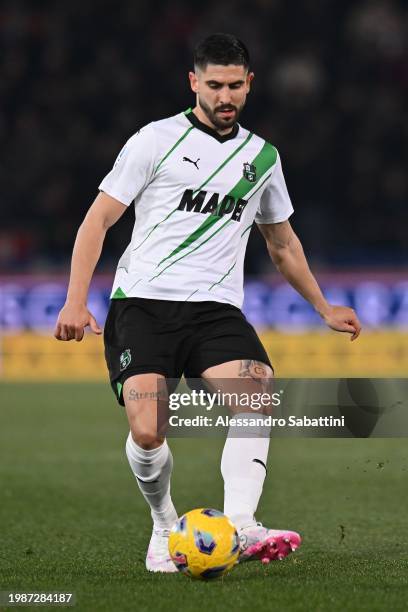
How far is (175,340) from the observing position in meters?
4.71

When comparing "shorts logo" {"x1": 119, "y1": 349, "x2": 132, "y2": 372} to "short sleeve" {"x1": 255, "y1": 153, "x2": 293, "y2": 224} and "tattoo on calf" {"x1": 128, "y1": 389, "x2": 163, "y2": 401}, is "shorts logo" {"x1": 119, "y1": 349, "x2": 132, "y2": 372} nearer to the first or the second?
"tattoo on calf" {"x1": 128, "y1": 389, "x2": 163, "y2": 401}

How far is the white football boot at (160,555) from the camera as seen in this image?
15.8 ft

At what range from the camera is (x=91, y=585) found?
4387 mm

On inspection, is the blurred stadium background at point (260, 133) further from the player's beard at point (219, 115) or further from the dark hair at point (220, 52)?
the dark hair at point (220, 52)

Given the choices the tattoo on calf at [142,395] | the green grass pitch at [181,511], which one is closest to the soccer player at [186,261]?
the tattoo on calf at [142,395]

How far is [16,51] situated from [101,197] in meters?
13.4

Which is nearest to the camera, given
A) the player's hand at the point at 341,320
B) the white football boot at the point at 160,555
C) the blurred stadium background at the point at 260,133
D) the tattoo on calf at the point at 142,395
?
the tattoo on calf at the point at 142,395

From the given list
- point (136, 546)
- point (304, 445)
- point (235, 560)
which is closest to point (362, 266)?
point (304, 445)

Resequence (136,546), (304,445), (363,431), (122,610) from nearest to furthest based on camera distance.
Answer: (122,610), (136,546), (363,431), (304,445)

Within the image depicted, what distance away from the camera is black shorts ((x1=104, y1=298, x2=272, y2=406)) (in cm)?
467

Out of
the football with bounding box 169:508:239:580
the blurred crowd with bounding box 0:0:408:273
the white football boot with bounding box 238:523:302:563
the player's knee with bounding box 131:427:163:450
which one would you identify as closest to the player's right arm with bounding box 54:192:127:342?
the player's knee with bounding box 131:427:163:450

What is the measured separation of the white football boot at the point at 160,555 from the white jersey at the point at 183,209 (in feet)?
2.99

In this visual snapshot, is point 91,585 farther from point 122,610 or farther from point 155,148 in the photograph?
point 155,148

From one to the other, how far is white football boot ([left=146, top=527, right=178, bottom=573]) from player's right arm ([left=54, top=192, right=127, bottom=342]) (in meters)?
0.93
